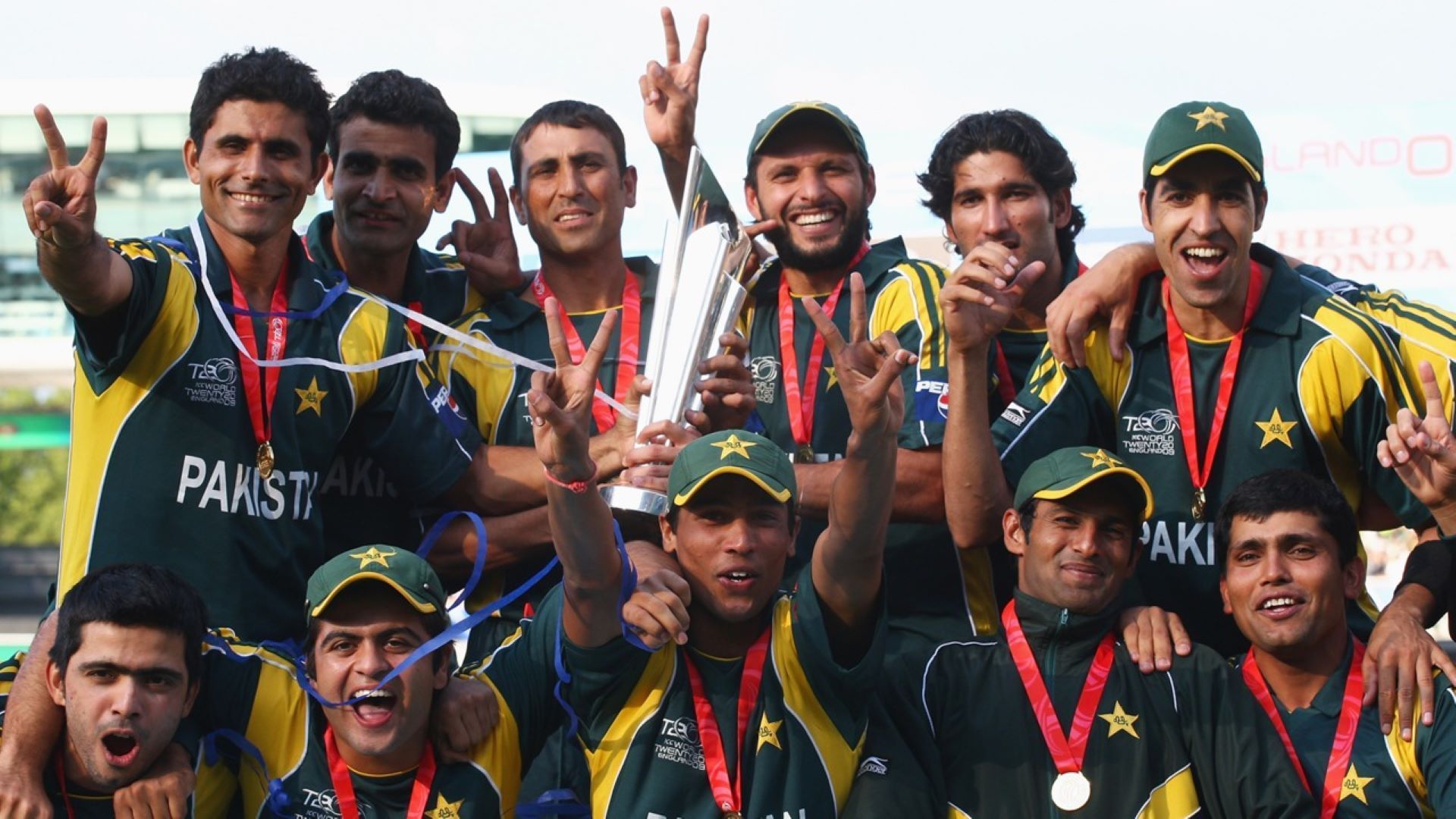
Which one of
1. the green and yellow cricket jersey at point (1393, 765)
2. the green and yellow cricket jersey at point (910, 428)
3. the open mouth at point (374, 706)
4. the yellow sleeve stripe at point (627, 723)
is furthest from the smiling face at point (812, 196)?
the green and yellow cricket jersey at point (1393, 765)

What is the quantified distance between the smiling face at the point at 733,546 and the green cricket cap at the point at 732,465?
0.04 metres

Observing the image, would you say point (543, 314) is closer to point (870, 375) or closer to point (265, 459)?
point (265, 459)

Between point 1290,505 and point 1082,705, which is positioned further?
point 1290,505

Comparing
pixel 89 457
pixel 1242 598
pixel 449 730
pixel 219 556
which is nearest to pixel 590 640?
pixel 449 730

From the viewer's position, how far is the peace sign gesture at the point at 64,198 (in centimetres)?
455

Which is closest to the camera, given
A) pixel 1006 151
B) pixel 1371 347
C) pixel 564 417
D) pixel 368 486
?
pixel 564 417

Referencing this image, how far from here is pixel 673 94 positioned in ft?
21.0

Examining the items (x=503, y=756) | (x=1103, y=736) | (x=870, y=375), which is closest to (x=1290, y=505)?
(x=1103, y=736)

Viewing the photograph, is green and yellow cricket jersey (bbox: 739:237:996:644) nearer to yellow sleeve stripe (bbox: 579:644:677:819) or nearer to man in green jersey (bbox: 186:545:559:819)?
yellow sleeve stripe (bbox: 579:644:677:819)

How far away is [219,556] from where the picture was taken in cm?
529

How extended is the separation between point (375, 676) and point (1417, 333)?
3.44m

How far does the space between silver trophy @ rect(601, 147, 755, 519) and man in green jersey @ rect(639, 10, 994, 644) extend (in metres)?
0.22

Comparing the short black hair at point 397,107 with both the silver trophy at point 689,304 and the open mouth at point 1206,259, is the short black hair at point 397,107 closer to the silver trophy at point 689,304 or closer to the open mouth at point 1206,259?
the silver trophy at point 689,304

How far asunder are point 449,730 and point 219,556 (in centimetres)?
95
